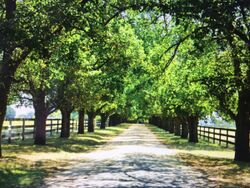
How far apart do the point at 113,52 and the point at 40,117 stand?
9.37 m

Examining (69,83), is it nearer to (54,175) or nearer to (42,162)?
(42,162)

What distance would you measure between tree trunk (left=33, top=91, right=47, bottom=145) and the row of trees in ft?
0.19

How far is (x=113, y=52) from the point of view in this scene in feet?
60.5

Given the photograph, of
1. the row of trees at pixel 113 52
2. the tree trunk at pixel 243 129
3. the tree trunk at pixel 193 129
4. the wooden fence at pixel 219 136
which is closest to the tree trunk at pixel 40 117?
the row of trees at pixel 113 52

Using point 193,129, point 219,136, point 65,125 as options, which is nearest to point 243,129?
point 219,136

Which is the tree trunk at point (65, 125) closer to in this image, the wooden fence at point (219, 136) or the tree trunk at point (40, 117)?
the tree trunk at point (40, 117)

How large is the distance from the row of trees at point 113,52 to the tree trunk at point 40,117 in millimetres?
57

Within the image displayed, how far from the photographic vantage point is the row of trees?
10.8 meters

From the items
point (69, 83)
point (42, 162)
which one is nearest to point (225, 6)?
point (42, 162)

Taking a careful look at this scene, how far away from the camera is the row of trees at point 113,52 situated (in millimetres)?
10836

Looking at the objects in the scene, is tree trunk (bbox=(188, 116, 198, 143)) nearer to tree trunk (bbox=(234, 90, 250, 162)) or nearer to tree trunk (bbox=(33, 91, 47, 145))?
tree trunk (bbox=(33, 91, 47, 145))

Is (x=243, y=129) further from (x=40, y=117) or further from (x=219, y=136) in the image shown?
(x=219, y=136)

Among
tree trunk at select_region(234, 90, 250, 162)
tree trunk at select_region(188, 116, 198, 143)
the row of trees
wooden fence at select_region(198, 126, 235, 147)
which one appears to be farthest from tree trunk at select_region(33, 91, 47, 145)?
tree trunk at select_region(188, 116, 198, 143)

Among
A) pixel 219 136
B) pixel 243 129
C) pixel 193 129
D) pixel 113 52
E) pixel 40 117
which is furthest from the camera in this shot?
pixel 193 129
